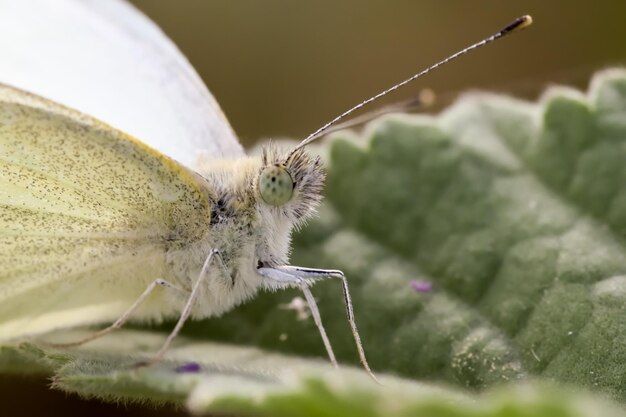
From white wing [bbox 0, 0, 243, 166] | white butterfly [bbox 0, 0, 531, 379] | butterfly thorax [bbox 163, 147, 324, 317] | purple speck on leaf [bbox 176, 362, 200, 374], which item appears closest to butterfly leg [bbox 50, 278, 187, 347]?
white butterfly [bbox 0, 0, 531, 379]

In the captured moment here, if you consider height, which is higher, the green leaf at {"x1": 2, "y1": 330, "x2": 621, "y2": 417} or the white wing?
the white wing

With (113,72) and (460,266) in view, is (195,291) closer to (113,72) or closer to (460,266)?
Answer: (460,266)

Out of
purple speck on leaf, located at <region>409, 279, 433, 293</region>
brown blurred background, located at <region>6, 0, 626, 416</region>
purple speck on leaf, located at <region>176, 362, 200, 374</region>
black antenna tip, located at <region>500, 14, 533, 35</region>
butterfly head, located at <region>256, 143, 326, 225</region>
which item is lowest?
purple speck on leaf, located at <region>409, 279, 433, 293</region>

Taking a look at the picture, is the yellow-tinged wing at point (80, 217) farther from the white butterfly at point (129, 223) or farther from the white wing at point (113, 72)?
the white wing at point (113, 72)

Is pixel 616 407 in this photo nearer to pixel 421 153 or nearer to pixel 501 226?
pixel 501 226

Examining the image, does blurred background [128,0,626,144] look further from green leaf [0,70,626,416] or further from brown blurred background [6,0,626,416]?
green leaf [0,70,626,416]

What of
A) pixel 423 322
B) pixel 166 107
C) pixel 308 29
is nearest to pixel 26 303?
pixel 166 107
